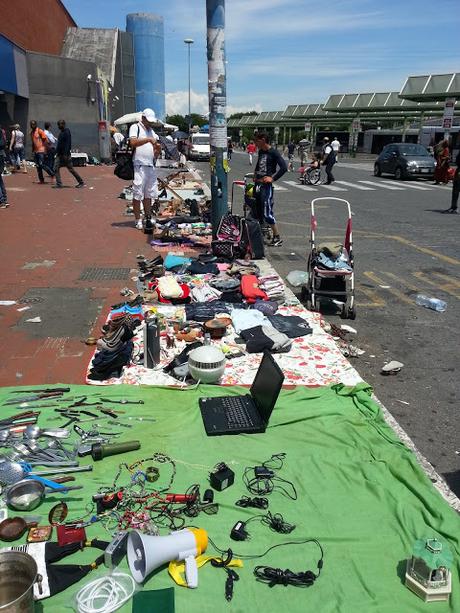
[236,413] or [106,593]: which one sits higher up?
[236,413]

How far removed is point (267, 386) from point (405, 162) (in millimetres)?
22799

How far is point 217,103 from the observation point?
8.91 metres

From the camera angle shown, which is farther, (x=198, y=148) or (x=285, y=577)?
(x=198, y=148)

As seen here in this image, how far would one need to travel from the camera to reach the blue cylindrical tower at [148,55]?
60719mm

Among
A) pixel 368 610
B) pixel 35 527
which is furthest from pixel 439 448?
pixel 35 527

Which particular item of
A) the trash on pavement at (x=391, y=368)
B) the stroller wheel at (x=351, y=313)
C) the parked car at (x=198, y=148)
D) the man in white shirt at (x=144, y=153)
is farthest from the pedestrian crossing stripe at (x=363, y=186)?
the trash on pavement at (x=391, y=368)

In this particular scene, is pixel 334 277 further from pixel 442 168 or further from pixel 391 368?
pixel 442 168

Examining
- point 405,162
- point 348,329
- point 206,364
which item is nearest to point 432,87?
point 405,162

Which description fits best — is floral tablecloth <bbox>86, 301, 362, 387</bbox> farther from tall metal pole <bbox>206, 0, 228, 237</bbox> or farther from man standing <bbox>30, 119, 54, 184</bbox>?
man standing <bbox>30, 119, 54, 184</bbox>

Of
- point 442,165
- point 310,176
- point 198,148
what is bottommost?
point 310,176

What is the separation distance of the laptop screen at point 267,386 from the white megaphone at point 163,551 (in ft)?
4.06

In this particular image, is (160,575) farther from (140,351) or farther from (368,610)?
(140,351)

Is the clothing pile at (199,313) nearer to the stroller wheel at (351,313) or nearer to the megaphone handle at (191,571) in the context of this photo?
the stroller wheel at (351,313)

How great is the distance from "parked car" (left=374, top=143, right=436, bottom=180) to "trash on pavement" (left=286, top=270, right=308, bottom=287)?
18.5m
